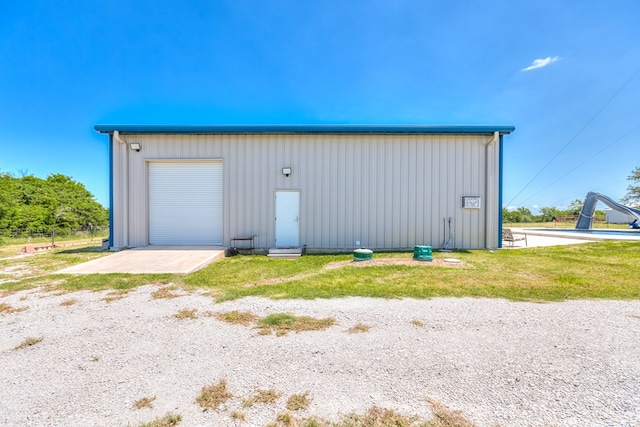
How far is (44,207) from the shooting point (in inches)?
752

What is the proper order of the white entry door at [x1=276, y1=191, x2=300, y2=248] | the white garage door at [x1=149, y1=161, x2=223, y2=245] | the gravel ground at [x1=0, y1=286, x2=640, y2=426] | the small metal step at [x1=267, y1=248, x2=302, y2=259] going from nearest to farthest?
the gravel ground at [x1=0, y1=286, x2=640, y2=426] < the small metal step at [x1=267, y1=248, x2=302, y2=259] < the white entry door at [x1=276, y1=191, x2=300, y2=248] < the white garage door at [x1=149, y1=161, x2=223, y2=245]

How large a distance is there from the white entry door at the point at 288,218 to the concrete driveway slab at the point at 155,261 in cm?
202

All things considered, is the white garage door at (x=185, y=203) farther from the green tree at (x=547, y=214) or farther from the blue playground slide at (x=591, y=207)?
the green tree at (x=547, y=214)

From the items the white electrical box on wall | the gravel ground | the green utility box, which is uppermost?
the white electrical box on wall

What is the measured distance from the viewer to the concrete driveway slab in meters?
5.93

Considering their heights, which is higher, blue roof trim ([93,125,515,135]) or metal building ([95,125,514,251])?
blue roof trim ([93,125,515,135])

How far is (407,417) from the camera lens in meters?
1.74

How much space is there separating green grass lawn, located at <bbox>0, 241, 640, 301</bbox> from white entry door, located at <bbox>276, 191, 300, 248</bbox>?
61.6 inches

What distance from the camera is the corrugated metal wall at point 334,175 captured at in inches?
351

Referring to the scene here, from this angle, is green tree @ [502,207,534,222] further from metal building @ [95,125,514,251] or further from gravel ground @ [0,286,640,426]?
gravel ground @ [0,286,640,426]

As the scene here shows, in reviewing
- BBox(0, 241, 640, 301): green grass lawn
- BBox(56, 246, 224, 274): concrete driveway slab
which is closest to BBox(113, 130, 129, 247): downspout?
BBox(56, 246, 224, 274): concrete driveway slab

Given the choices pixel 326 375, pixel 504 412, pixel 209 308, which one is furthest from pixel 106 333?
pixel 504 412

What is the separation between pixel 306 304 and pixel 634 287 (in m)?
5.87

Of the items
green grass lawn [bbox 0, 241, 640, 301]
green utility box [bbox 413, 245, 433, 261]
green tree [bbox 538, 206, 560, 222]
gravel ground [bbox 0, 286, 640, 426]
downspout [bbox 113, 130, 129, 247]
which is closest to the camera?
gravel ground [bbox 0, 286, 640, 426]
